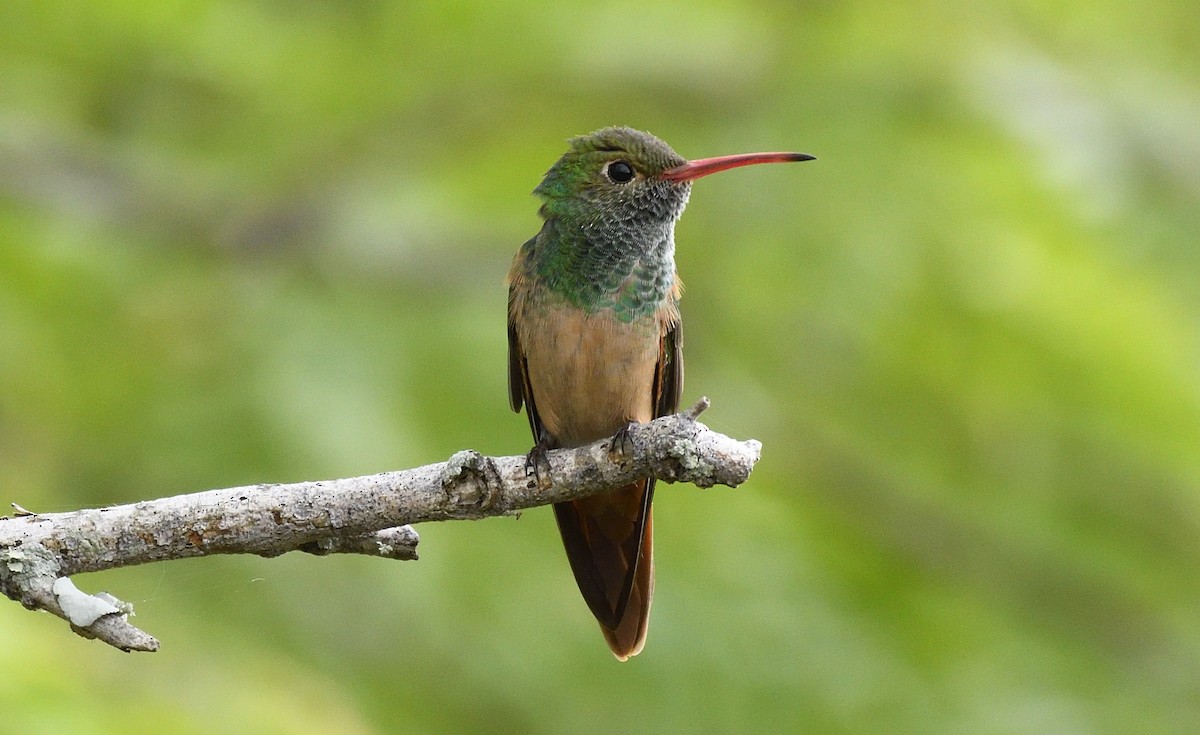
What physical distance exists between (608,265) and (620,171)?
0.52 metres

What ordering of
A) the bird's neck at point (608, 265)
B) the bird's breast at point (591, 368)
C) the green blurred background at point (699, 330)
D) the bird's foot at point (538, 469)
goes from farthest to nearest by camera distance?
the green blurred background at point (699, 330)
the bird's neck at point (608, 265)
the bird's breast at point (591, 368)
the bird's foot at point (538, 469)

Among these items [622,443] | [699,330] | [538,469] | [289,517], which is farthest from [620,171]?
[289,517]

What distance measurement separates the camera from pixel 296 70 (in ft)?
19.9

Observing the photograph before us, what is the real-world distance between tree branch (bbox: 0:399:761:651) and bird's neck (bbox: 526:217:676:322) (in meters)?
1.57

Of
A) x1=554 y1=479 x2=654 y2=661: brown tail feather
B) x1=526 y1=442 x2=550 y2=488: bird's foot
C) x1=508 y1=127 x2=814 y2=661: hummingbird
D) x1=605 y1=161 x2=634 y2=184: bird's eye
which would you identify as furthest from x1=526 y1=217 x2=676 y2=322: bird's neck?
x1=526 y1=442 x2=550 y2=488: bird's foot

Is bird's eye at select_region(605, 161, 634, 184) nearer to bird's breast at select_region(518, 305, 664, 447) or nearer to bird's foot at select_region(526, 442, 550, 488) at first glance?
bird's breast at select_region(518, 305, 664, 447)

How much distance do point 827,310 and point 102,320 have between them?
10.4 feet

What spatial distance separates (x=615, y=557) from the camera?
17.2 ft

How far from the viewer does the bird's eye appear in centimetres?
538

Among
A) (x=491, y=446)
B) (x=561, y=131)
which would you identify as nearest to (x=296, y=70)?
(x=561, y=131)

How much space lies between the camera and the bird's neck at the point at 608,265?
16.4 feet

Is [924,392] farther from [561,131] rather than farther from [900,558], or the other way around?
[561,131]

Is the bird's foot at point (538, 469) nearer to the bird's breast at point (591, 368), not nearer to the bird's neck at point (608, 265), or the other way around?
the bird's breast at point (591, 368)

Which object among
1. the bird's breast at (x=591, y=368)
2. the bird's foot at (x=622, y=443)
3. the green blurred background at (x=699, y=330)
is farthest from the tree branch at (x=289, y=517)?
the bird's breast at (x=591, y=368)
